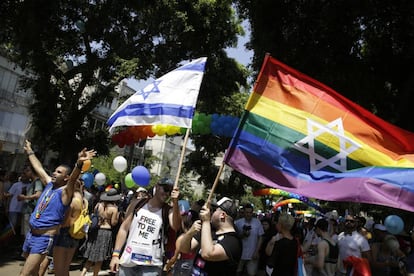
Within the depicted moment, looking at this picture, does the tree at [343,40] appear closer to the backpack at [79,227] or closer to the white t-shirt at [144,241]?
the backpack at [79,227]

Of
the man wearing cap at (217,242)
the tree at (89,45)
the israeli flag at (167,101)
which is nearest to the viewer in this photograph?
the man wearing cap at (217,242)

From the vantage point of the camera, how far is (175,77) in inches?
213

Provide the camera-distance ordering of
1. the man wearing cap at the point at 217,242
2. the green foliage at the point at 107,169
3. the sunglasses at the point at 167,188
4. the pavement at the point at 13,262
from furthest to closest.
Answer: the green foliage at the point at 107,169 → the pavement at the point at 13,262 → the sunglasses at the point at 167,188 → the man wearing cap at the point at 217,242

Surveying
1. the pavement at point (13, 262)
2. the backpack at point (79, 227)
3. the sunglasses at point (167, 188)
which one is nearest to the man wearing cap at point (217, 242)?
the sunglasses at point (167, 188)

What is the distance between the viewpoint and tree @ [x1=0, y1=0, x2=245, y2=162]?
13.3m

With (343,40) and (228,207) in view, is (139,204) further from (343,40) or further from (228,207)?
(343,40)

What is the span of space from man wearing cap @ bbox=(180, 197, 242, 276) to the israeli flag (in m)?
1.43

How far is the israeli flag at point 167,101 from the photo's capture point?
5.20 metres

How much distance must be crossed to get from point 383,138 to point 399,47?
9316mm

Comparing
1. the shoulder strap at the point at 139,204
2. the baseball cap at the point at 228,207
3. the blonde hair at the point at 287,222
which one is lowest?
the shoulder strap at the point at 139,204

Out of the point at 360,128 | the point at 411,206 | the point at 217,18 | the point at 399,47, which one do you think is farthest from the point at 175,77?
the point at 217,18

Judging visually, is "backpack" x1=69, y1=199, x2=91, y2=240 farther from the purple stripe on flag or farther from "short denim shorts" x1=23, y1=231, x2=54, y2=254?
the purple stripe on flag

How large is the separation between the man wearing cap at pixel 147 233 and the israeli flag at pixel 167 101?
91cm

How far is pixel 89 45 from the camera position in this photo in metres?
14.9
